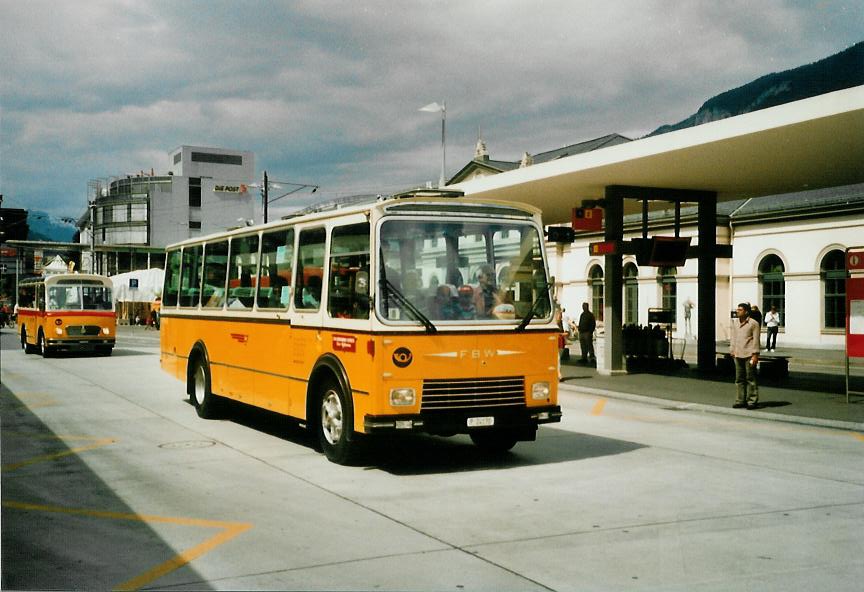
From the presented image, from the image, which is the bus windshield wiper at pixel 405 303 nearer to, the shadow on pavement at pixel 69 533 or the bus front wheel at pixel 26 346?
the shadow on pavement at pixel 69 533

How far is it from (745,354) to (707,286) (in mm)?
8692

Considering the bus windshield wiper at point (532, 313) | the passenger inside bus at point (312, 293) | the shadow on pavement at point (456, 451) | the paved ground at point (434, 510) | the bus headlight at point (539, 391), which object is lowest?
the shadow on pavement at point (456, 451)

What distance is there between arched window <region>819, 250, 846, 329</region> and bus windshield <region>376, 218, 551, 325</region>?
1232 inches

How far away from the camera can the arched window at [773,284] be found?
40344 mm

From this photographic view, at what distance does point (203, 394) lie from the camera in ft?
47.7

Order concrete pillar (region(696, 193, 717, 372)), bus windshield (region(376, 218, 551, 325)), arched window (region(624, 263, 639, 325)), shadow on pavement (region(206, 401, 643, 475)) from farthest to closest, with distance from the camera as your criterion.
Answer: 1. arched window (region(624, 263, 639, 325))
2. concrete pillar (region(696, 193, 717, 372))
3. shadow on pavement (region(206, 401, 643, 475))
4. bus windshield (region(376, 218, 551, 325))

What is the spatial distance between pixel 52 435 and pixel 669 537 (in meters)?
9.11

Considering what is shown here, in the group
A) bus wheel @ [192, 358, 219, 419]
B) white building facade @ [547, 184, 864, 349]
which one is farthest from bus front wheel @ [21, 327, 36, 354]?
white building facade @ [547, 184, 864, 349]

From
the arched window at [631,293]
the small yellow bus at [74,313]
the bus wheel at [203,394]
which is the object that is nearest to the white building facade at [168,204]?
the arched window at [631,293]

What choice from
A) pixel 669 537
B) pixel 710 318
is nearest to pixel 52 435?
pixel 669 537

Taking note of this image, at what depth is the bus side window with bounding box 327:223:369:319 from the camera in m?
9.67

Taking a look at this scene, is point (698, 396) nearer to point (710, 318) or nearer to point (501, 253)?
point (710, 318)

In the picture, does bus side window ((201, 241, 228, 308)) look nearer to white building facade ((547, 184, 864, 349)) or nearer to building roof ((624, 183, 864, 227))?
building roof ((624, 183, 864, 227))

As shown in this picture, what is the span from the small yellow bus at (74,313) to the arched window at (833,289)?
93.7 ft
